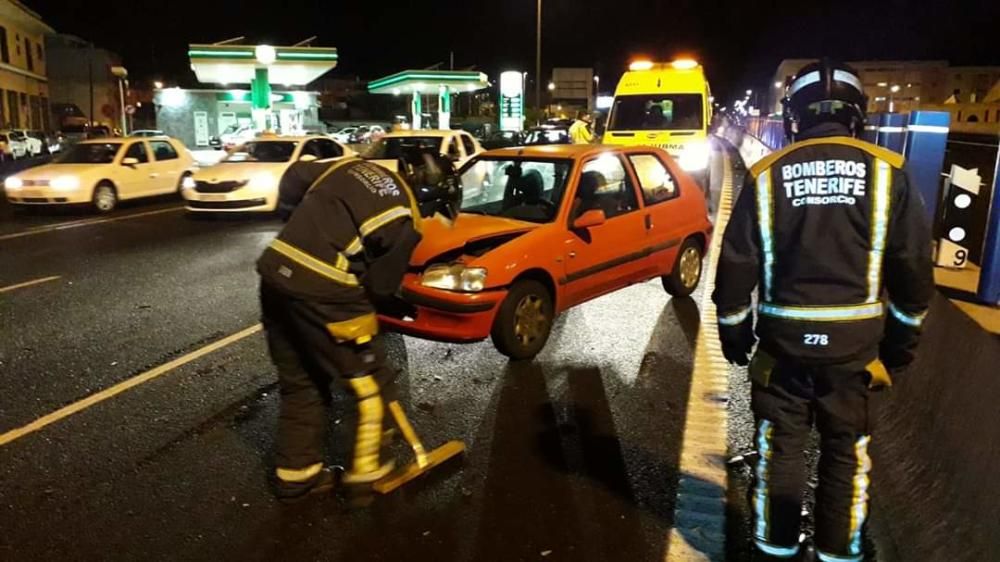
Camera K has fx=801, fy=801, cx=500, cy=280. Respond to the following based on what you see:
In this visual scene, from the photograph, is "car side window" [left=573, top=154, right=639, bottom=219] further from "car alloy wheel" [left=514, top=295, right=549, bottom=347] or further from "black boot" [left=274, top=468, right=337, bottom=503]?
"black boot" [left=274, top=468, right=337, bottom=503]

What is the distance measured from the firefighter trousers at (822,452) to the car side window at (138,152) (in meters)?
15.9

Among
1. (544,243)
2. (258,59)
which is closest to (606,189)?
(544,243)

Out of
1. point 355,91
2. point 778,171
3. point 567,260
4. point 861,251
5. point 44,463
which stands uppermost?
point 355,91

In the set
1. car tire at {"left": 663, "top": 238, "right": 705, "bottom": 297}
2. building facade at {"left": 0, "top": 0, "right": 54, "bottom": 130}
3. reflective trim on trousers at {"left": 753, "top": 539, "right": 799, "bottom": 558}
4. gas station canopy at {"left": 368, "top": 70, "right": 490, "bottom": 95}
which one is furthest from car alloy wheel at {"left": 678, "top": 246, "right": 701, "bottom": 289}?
building facade at {"left": 0, "top": 0, "right": 54, "bottom": 130}

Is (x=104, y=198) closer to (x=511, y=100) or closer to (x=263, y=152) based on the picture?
(x=263, y=152)

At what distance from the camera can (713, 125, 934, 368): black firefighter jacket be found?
8.82 ft

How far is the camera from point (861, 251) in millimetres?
2713

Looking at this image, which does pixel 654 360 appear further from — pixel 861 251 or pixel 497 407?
pixel 861 251

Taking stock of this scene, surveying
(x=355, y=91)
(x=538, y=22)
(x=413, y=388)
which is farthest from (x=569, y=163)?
(x=355, y=91)

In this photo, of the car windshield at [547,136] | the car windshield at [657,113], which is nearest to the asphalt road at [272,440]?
the car windshield at [657,113]

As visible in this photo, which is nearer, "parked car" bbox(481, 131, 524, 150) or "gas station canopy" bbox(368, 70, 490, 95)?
"parked car" bbox(481, 131, 524, 150)

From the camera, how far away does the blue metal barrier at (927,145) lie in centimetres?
708

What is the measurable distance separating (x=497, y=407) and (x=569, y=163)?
7.99 ft

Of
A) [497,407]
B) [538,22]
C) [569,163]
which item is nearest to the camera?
[497,407]
